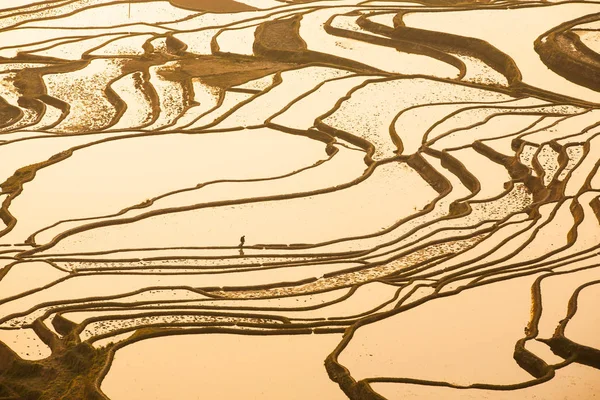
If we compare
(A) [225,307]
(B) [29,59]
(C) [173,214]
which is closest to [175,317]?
(A) [225,307]

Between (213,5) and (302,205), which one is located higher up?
(213,5)

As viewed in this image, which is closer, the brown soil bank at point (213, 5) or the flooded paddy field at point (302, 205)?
the flooded paddy field at point (302, 205)

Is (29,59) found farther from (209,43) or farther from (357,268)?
(357,268)

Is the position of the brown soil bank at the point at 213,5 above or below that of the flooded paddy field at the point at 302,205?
above

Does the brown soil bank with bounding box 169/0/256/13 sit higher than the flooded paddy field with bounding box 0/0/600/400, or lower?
higher
